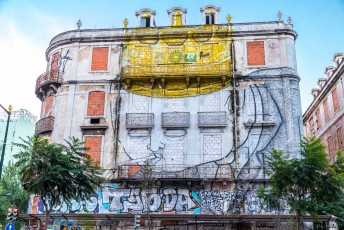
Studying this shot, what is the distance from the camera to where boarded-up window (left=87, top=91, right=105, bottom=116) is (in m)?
27.8

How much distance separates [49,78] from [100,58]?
4.01 metres

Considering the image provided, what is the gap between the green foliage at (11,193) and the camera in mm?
34375

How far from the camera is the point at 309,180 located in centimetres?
1897

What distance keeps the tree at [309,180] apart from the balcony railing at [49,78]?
1685 centimetres

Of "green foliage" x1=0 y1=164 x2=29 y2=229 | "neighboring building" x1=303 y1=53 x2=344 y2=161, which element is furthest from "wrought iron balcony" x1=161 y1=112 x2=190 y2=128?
"green foliage" x1=0 y1=164 x2=29 y2=229

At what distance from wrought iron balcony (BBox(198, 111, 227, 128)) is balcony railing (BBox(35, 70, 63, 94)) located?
10513mm

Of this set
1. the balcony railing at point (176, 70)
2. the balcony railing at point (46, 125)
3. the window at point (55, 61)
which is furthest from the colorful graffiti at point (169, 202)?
the window at point (55, 61)

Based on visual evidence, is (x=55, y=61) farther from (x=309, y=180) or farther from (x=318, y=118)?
(x=318, y=118)

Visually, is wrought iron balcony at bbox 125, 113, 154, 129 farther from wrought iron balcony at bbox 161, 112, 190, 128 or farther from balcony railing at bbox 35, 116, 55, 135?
balcony railing at bbox 35, 116, 55, 135

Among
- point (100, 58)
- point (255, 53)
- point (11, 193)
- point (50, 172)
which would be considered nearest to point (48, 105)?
point (100, 58)

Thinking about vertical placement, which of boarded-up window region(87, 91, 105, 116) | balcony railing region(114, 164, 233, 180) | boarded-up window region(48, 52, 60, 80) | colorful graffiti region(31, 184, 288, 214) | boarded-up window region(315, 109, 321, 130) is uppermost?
boarded-up window region(48, 52, 60, 80)

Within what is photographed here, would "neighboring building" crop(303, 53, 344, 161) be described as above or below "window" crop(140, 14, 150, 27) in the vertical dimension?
below

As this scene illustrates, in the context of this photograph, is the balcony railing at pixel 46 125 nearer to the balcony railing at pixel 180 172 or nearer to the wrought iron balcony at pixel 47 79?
the wrought iron balcony at pixel 47 79

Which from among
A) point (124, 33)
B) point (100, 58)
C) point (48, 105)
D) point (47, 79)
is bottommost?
point (48, 105)
